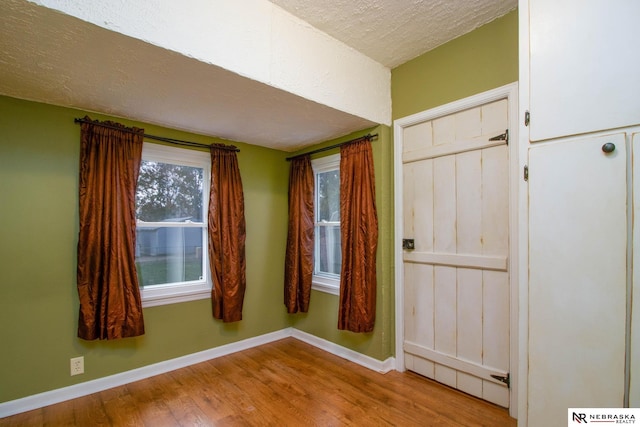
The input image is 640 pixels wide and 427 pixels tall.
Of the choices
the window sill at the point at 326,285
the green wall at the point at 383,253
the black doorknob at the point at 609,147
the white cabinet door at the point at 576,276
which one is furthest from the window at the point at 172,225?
the black doorknob at the point at 609,147

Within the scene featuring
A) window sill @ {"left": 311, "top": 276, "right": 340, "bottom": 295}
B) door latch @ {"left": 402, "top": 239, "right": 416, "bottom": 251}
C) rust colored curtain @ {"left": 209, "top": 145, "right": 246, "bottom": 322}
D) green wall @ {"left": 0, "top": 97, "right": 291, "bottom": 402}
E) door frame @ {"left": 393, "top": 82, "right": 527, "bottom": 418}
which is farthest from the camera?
window sill @ {"left": 311, "top": 276, "right": 340, "bottom": 295}

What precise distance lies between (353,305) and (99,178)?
2256 millimetres

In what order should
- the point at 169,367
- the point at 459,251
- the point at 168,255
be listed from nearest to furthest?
the point at 459,251
the point at 169,367
the point at 168,255

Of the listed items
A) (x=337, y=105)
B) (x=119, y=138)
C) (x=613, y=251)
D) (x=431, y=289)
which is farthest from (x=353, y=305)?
(x=119, y=138)

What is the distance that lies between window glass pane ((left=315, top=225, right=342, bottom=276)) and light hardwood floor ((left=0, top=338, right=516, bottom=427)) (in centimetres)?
95

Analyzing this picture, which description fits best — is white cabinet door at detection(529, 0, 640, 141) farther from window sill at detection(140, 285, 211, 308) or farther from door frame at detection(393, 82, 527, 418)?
window sill at detection(140, 285, 211, 308)

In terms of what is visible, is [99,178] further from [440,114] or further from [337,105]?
[440,114]

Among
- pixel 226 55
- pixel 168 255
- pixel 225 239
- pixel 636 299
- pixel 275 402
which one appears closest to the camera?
pixel 636 299

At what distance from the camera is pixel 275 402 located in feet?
7.07

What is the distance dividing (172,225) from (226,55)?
1.71 m

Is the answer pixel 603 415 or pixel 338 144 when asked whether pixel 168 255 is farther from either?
pixel 603 415

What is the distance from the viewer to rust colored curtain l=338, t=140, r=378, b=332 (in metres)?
2.61

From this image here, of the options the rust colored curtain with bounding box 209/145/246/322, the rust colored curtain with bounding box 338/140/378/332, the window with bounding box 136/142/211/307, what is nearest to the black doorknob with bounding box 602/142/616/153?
the rust colored curtain with bounding box 338/140/378/332

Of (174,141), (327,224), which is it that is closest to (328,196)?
(327,224)
